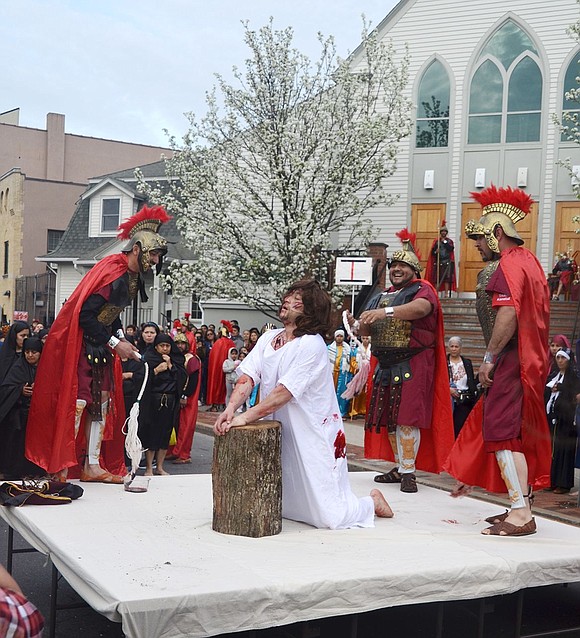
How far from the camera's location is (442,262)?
21.8 metres

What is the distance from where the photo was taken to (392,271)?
6.86 m

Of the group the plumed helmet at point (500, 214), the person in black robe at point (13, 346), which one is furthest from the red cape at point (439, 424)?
the person in black robe at point (13, 346)

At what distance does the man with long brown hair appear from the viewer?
5113 mm

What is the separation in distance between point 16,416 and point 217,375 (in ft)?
30.7

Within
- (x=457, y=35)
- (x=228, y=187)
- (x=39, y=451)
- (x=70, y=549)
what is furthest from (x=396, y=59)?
(x=70, y=549)

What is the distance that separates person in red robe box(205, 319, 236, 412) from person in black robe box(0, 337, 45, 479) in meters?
9.18

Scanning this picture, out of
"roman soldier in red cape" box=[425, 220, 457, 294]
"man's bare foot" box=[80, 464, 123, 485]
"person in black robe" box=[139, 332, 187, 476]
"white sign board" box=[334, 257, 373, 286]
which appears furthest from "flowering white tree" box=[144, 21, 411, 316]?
"man's bare foot" box=[80, 464, 123, 485]

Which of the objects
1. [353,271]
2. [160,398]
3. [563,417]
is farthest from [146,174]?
[563,417]

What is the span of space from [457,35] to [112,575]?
21887mm

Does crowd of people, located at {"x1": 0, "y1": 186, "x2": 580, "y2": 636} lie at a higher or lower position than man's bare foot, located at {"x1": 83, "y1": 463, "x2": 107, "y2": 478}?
higher

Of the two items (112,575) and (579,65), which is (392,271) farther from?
(579,65)

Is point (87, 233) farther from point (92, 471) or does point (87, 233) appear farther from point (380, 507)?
point (380, 507)

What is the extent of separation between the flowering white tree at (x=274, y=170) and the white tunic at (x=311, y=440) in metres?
14.7

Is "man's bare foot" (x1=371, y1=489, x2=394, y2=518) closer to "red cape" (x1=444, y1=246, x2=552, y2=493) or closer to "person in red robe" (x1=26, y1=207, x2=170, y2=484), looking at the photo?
"red cape" (x1=444, y1=246, x2=552, y2=493)
